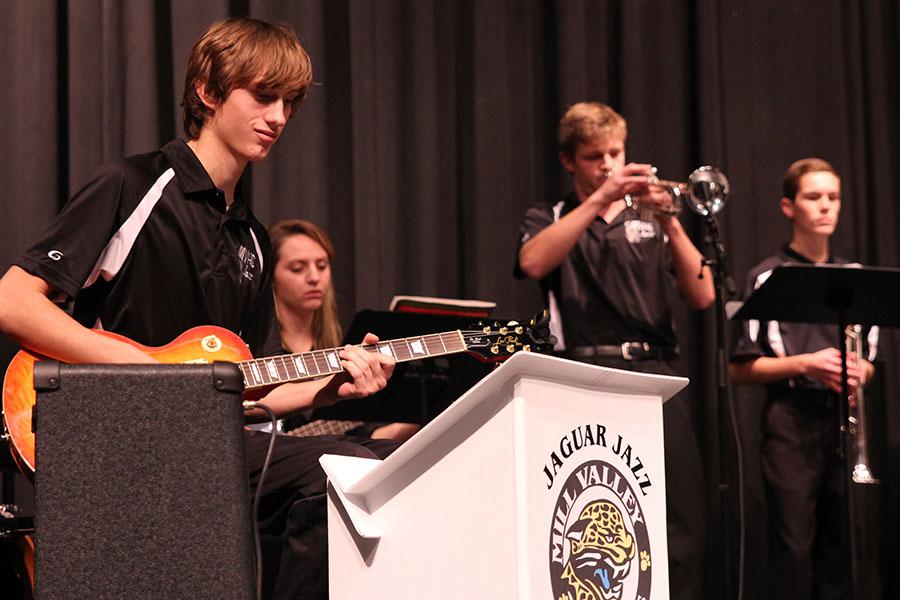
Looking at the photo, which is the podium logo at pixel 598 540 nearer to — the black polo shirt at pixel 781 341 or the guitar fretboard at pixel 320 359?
the guitar fretboard at pixel 320 359

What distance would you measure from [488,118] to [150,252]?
2.63 meters

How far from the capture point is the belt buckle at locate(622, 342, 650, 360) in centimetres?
406

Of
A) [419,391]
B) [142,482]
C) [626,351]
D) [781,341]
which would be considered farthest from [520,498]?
[781,341]

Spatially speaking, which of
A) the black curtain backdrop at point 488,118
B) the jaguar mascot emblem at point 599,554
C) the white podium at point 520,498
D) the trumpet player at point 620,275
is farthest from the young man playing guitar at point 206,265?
the trumpet player at point 620,275

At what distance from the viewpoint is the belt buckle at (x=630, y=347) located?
4.06 metres

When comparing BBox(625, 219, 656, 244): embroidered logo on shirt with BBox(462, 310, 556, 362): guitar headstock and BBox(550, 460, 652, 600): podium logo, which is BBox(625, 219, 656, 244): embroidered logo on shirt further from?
BBox(550, 460, 652, 600): podium logo

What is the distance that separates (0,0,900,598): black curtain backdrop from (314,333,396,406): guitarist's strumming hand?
1.64 meters

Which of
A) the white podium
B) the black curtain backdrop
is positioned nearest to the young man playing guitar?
the white podium

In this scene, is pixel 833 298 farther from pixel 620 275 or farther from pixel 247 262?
pixel 247 262

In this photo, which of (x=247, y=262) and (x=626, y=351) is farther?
(x=626, y=351)

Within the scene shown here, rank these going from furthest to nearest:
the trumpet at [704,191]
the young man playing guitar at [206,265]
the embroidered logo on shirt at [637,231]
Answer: the embroidered logo on shirt at [637,231]
the trumpet at [704,191]
the young man playing guitar at [206,265]

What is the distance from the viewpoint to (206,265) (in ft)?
9.21

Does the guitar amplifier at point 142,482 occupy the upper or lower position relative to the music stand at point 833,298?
lower

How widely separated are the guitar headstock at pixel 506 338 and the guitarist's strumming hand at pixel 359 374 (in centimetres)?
30
